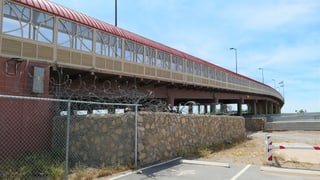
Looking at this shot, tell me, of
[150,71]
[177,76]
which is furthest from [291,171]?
[177,76]

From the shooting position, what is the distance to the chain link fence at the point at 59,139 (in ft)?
33.1

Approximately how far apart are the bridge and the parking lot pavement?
17.4 ft

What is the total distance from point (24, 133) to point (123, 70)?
28.1ft

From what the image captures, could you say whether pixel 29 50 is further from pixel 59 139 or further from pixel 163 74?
pixel 163 74

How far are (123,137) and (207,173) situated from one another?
293cm

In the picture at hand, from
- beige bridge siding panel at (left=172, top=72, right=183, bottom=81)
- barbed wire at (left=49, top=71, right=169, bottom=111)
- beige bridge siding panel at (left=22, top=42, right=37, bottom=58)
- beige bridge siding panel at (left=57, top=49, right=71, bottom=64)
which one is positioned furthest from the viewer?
beige bridge siding panel at (left=172, top=72, right=183, bottom=81)

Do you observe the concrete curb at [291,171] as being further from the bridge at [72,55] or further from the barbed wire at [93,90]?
the bridge at [72,55]

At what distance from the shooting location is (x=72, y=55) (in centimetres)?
1591

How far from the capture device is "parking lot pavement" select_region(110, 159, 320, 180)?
870cm

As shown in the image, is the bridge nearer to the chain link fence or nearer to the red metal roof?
the red metal roof

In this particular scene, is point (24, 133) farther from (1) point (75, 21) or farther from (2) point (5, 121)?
(1) point (75, 21)

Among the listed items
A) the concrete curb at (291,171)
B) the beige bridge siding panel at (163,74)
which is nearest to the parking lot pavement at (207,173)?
the concrete curb at (291,171)

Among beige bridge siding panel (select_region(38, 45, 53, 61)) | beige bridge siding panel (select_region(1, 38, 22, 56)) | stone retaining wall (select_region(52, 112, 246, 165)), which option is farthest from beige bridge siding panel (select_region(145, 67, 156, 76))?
beige bridge siding panel (select_region(1, 38, 22, 56))

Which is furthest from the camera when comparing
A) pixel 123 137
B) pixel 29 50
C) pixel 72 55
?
pixel 72 55
